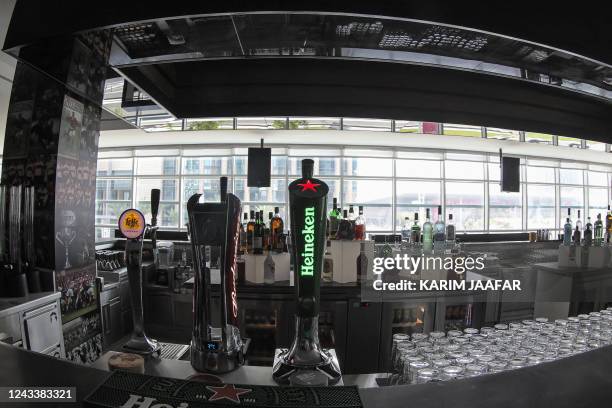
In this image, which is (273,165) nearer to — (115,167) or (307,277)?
(115,167)

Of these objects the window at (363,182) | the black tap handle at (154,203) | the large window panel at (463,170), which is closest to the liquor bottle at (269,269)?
the black tap handle at (154,203)

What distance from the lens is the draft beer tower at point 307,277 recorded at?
874 mm

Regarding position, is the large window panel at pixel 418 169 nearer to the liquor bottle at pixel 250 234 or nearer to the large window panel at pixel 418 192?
the large window panel at pixel 418 192

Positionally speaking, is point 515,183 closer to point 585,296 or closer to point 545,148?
point 585,296

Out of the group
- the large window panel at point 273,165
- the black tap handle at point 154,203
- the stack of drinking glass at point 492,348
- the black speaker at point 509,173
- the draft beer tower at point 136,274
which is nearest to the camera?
the stack of drinking glass at point 492,348

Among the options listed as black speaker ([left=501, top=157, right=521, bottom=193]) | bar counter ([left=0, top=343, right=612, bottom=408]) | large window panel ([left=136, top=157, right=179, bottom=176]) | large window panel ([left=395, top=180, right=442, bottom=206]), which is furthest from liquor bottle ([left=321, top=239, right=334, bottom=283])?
large window panel ([left=136, top=157, right=179, bottom=176])

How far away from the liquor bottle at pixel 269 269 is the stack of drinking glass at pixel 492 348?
54.0 inches

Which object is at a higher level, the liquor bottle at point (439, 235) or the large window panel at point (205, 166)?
the large window panel at point (205, 166)

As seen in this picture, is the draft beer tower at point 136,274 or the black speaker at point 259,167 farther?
the black speaker at point 259,167

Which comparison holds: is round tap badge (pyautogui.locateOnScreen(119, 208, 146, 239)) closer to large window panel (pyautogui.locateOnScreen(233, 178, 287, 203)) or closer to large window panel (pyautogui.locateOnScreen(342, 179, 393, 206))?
large window panel (pyautogui.locateOnScreen(233, 178, 287, 203))

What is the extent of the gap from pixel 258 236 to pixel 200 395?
2081mm

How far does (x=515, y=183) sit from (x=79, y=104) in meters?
5.45

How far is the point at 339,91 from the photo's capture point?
2.31 metres

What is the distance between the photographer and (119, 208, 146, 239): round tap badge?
1396mm
